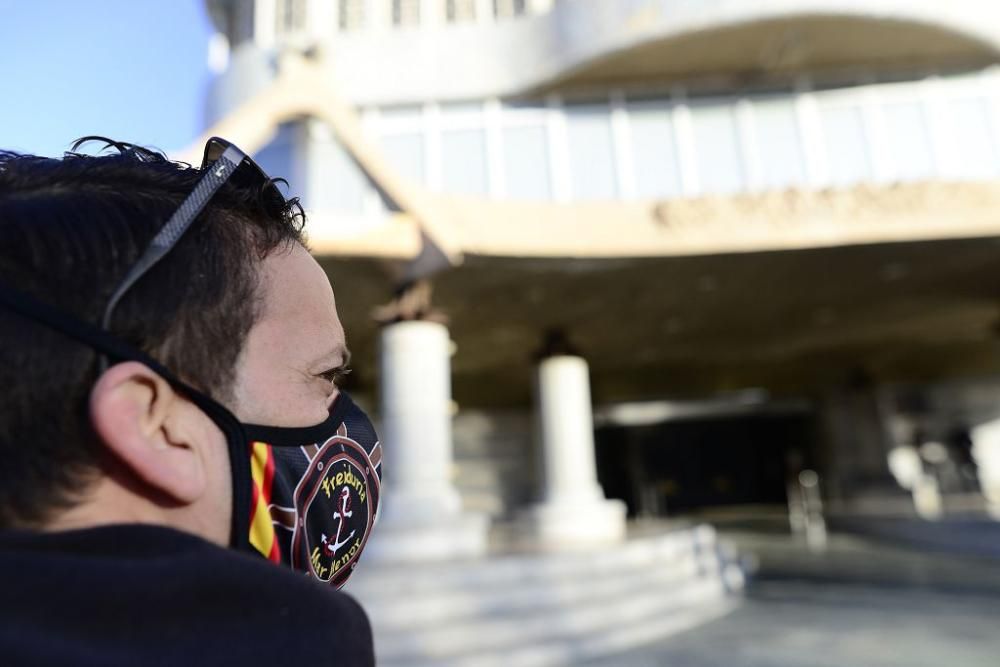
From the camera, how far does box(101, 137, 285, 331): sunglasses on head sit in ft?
2.50

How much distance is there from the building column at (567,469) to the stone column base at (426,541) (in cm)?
333

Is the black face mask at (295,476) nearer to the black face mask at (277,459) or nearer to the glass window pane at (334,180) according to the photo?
the black face mask at (277,459)

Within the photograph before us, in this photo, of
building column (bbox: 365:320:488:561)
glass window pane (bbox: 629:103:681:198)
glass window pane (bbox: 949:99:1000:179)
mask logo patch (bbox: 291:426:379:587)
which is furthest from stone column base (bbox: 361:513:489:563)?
glass window pane (bbox: 949:99:1000:179)

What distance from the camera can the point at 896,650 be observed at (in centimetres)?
565

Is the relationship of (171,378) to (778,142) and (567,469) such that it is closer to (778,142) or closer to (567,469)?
(567,469)

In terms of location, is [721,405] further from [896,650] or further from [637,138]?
[896,650]

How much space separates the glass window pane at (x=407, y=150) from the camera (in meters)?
15.4

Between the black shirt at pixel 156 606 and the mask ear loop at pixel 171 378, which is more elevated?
the mask ear loop at pixel 171 378

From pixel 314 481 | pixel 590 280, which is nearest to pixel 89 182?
pixel 314 481

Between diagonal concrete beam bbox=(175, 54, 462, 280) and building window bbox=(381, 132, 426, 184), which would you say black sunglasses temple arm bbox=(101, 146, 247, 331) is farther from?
building window bbox=(381, 132, 426, 184)

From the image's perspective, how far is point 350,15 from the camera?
1720 cm

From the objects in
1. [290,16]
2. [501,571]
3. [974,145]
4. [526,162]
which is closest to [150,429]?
[501,571]

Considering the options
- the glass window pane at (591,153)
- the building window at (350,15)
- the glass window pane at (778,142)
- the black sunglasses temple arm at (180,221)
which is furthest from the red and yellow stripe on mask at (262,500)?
the building window at (350,15)

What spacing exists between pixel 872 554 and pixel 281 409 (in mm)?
15047
